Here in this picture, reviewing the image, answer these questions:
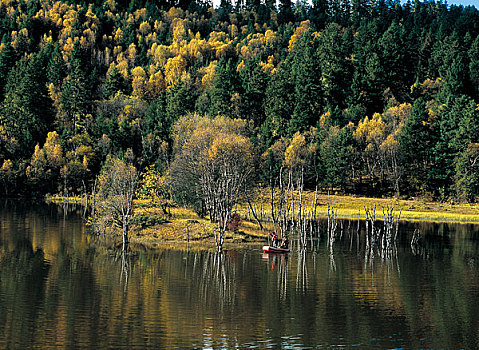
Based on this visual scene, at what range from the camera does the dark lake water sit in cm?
3703

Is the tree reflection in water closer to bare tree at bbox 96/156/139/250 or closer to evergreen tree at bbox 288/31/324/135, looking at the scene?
bare tree at bbox 96/156/139/250

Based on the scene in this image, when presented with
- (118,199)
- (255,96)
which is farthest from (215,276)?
(255,96)

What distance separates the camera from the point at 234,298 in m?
48.3

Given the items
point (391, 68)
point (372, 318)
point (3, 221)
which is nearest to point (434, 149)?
point (391, 68)

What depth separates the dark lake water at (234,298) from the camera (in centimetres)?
3703

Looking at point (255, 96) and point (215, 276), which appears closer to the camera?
point (215, 276)

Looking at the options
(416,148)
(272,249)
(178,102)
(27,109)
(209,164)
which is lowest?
(272,249)

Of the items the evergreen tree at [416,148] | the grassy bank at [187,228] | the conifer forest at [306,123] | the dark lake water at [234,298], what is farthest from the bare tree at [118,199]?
the evergreen tree at [416,148]

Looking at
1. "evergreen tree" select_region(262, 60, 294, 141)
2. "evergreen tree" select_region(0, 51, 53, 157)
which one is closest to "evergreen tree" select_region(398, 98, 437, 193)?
"evergreen tree" select_region(262, 60, 294, 141)

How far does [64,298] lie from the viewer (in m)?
45.7

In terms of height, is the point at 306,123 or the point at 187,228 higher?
the point at 306,123

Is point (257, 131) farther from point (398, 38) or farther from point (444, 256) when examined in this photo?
point (444, 256)

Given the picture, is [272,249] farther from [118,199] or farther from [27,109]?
[27,109]

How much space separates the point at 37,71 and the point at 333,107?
314ft
